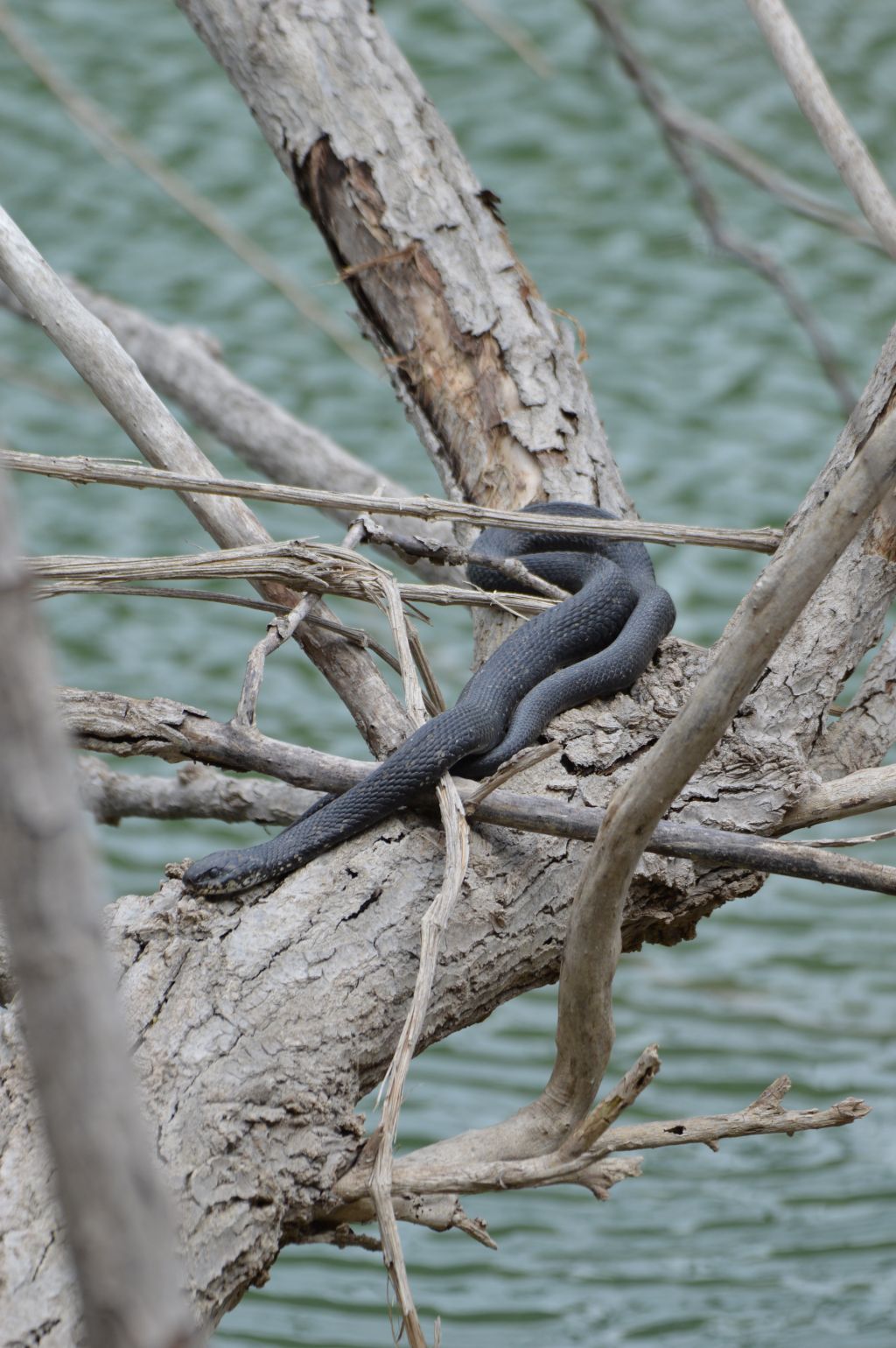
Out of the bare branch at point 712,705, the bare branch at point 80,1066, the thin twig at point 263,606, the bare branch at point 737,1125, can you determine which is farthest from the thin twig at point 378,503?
the bare branch at point 80,1066

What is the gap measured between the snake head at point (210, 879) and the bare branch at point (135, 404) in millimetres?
465

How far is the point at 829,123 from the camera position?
251 centimetres

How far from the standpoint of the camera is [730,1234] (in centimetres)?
478

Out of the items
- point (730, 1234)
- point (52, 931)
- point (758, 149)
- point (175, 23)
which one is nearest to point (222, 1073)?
point (52, 931)

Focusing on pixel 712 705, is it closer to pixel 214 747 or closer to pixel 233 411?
pixel 214 747

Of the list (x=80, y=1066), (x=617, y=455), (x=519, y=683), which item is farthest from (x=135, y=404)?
(x=617, y=455)

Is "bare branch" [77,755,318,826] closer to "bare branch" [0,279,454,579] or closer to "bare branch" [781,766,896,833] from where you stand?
"bare branch" [0,279,454,579]

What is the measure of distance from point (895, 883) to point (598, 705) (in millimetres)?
791

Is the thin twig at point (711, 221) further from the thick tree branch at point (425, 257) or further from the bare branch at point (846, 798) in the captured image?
the bare branch at point (846, 798)

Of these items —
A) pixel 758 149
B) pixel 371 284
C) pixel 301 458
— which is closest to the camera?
pixel 371 284

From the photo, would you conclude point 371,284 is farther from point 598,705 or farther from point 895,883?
point 895,883

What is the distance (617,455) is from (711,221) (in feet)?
13.0

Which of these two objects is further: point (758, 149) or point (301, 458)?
point (758, 149)

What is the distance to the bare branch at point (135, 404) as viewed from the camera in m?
2.58
